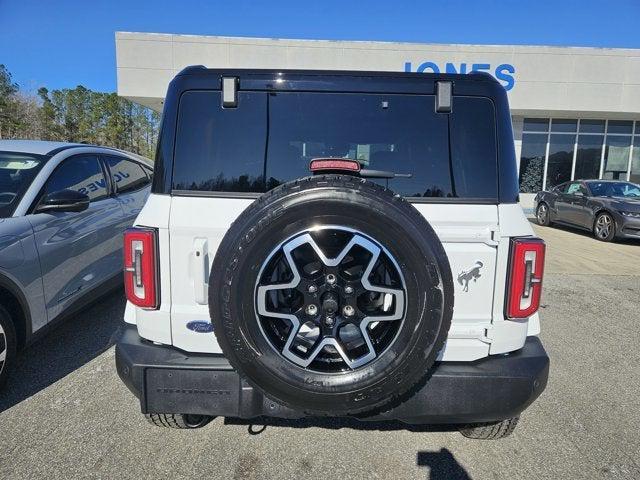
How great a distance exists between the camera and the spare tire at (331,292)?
5.73 ft

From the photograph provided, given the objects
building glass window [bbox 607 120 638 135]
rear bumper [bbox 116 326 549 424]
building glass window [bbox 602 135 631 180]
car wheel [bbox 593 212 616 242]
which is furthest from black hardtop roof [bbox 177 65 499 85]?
building glass window [bbox 607 120 638 135]

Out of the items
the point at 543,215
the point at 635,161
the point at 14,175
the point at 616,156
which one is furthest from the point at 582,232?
the point at 14,175

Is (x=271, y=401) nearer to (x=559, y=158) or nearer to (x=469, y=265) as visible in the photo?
(x=469, y=265)

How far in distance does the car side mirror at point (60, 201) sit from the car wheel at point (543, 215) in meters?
13.3

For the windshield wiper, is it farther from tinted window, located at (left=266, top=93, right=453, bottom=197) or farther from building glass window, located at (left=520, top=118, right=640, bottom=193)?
building glass window, located at (left=520, top=118, right=640, bottom=193)

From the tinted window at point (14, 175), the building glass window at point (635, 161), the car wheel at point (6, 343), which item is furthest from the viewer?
the building glass window at point (635, 161)

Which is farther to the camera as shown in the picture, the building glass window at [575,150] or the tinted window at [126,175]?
the building glass window at [575,150]

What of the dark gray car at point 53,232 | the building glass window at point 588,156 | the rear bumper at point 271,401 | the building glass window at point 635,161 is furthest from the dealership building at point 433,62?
the rear bumper at point 271,401

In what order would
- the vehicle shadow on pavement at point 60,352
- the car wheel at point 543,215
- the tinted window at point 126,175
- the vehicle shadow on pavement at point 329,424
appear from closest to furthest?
1. the vehicle shadow on pavement at point 329,424
2. the vehicle shadow on pavement at point 60,352
3. the tinted window at point 126,175
4. the car wheel at point 543,215

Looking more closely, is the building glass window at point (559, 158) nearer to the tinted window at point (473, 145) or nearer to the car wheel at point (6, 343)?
the tinted window at point (473, 145)

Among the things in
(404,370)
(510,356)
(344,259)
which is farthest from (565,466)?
(344,259)

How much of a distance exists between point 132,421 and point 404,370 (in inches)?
77.5

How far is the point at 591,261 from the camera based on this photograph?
8.20m

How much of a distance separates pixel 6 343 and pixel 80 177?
1.80 metres
